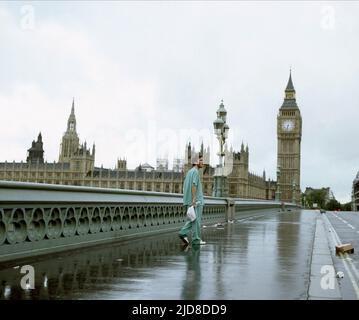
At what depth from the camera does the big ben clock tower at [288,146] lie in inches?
6872

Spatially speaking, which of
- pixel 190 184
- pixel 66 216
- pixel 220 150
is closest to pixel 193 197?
pixel 190 184

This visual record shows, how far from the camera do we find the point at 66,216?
7.96 m

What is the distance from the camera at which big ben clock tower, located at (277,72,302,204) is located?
175 m

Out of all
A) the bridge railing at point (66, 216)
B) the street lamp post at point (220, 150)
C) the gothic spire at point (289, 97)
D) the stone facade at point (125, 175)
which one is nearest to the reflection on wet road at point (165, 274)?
the bridge railing at point (66, 216)

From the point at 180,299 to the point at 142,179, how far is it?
124123 millimetres

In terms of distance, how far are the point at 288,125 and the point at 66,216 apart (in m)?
178

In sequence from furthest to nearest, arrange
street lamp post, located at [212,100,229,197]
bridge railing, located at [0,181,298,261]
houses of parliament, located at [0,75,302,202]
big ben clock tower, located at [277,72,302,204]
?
big ben clock tower, located at [277,72,302,204], houses of parliament, located at [0,75,302,202], street lamp post, located at [212,100,229,197], bridge railing, located at [0,181,298,261]

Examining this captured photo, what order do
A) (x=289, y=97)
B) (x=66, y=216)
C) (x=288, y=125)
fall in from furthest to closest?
(x=289, y=97) < (x=288, y=125) < (x=66, y=216)

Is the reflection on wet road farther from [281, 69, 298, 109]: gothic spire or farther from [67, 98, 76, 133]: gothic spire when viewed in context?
[281, 69, 298, 109]: gothic spire

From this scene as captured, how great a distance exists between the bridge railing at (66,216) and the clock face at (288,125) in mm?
171898

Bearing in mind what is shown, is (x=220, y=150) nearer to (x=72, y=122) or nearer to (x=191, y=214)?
(x=191, y=214)

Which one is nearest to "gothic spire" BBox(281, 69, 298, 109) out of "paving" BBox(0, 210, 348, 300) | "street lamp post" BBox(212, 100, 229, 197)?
"street lamp post" BBox(212, 100, 229, 197)

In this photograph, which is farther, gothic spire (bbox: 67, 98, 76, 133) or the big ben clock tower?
the big ben clock tower
